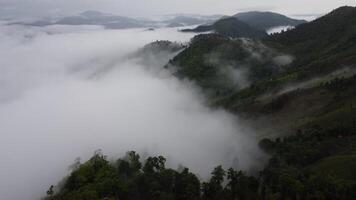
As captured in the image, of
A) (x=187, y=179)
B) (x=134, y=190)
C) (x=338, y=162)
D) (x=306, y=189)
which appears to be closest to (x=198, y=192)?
(x=187, y=179)

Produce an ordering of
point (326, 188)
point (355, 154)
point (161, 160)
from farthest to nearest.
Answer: point (161, 160) → point (355, 154) → point (326, 188)

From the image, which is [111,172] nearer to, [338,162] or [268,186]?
[268,186]

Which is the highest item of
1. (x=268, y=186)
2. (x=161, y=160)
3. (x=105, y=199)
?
(x=161, y=160)

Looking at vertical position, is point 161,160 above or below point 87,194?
above

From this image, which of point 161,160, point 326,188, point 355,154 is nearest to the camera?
point 326,188

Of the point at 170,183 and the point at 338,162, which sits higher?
the point at 338,162

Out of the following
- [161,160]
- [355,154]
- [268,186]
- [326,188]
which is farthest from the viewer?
[161,160]

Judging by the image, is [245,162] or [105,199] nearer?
[105,199]

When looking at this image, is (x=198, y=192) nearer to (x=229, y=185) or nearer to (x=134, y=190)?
(x=229, y=185)

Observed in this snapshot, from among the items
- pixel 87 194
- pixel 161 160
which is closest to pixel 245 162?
pixel 161 160
